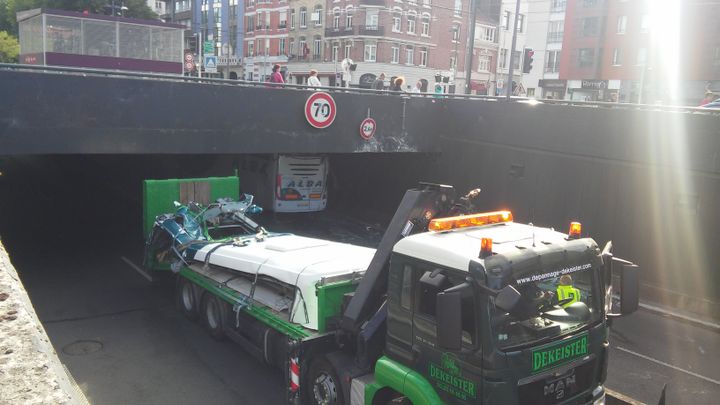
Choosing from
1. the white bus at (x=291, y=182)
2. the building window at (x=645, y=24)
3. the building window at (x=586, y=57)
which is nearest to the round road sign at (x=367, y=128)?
the white bus at (x=291, y=182)

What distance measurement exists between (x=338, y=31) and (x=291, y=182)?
133 feet

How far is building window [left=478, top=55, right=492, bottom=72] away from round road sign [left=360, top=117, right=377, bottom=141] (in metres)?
53.0

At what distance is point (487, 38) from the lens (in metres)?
67.1

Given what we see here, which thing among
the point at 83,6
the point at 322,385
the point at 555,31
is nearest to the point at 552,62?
the point at 555,31

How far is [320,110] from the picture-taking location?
15758mm

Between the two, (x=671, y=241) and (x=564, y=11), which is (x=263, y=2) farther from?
(x=671, y=241)

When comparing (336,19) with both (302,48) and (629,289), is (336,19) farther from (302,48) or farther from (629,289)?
(629,289)

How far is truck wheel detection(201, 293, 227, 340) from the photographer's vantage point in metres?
9.31

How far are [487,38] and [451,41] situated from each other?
332 inches

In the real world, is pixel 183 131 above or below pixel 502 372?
above

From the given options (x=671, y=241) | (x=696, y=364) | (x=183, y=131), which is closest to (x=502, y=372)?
(x=696, y=364)

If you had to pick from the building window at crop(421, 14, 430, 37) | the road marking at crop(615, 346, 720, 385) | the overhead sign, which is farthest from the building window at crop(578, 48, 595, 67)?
the road marking at crop(615, 346, 720, 385)

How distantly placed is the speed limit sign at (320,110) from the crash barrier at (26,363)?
13.3 meters

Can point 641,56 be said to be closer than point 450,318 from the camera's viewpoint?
No
